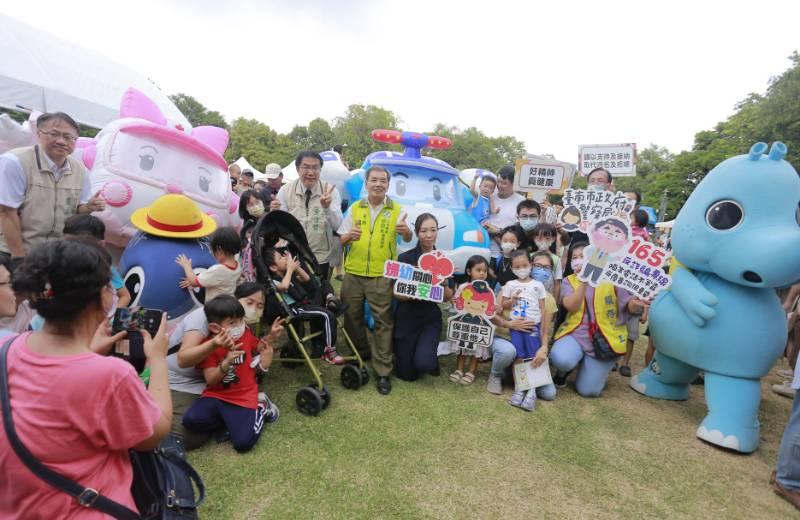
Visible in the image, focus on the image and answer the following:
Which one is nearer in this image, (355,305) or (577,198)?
(355,305)

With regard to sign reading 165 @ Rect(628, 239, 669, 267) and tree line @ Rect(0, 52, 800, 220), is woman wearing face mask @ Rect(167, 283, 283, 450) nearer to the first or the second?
sign reading 165 @ Rect(628, 239, 669, 267)

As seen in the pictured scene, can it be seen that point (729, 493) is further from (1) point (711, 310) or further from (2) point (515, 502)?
(2) point (515, 502)

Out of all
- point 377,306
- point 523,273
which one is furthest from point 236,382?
point 523,273

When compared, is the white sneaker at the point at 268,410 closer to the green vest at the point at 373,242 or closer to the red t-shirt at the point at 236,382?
the red t-shirt at the point at 236,382

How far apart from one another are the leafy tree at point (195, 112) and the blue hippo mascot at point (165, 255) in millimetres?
43233

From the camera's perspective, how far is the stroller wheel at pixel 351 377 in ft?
12.2

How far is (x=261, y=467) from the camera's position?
8.61 ft

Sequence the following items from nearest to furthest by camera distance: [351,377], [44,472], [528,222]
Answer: [44,472] < [351,377] < [528,222]

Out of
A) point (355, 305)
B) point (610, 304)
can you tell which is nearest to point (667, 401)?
point (610, 304)

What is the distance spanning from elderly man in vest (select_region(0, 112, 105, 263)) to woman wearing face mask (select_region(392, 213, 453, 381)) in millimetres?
2769

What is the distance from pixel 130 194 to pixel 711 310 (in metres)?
4.86

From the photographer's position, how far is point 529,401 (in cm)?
365

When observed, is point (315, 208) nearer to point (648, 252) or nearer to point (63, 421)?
point (648, 252)

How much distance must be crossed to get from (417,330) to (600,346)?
5.59 feet
